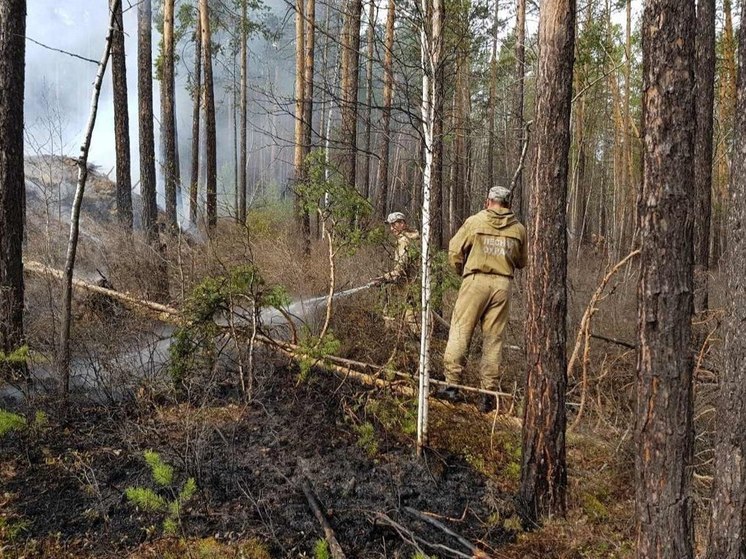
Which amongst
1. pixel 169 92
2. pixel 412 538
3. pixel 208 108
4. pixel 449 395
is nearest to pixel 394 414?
pixel 449 395

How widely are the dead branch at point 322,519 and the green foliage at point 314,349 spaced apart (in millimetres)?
1183

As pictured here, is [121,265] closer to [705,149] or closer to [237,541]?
[237,541]

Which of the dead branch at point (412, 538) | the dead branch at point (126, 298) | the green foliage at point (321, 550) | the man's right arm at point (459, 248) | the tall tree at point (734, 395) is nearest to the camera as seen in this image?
the tall tree at point (734, 395)

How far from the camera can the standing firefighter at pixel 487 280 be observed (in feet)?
16.4

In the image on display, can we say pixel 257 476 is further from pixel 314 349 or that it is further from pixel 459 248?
pixel 459 248

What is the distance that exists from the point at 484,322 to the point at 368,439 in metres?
1.77

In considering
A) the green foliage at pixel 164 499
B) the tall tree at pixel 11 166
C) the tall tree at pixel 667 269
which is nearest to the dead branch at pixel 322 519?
the green foliage at pixel 164 499

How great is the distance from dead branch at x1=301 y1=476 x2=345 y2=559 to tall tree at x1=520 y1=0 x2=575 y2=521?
135cm

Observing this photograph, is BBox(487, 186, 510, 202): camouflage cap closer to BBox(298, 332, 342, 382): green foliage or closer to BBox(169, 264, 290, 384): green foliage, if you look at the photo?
BBox(298, 332, 342, 382): green foliage

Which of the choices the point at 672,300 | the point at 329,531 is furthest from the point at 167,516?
the point at 672,300

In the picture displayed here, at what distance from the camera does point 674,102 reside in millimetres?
2096

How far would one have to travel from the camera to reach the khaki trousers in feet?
16.7

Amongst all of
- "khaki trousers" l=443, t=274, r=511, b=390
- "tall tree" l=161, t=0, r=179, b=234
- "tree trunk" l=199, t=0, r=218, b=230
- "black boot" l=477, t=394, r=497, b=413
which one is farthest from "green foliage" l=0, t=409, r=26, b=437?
"tree trunk" l=199, t=0, r=218, b=230

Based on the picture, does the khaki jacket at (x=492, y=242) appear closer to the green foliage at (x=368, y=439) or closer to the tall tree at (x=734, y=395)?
the green foliage at (x=368, y=439)
